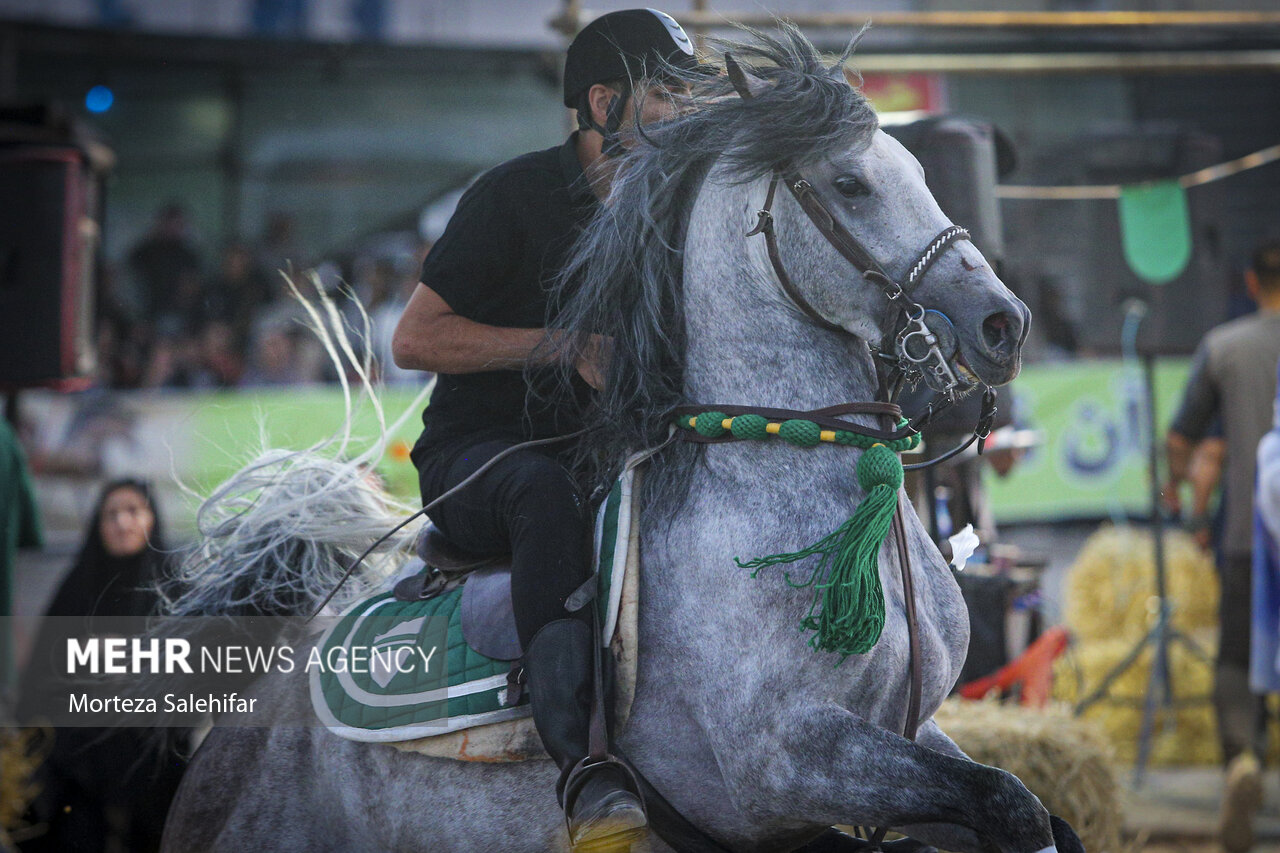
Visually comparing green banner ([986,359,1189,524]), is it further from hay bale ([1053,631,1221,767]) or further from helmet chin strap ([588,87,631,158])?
helmet chin strap ([588,87,631,158])

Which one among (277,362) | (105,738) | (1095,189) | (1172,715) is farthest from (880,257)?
(277,362)

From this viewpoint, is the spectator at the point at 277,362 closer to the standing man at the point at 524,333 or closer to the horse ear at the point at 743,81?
the standing man at the point at 524,333

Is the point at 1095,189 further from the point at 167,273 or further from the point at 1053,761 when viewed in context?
the point at 167,273

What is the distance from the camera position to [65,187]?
4.29m

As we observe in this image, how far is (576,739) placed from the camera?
6.82 feet

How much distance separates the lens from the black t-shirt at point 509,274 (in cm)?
239

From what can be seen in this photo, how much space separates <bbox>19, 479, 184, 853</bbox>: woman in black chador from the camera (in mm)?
3049

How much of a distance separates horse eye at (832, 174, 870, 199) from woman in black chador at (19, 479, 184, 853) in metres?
1.84

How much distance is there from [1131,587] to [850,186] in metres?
5.32

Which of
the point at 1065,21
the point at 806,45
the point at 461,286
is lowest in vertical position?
the point at 461,286

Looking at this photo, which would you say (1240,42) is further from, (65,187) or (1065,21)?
(65,187)

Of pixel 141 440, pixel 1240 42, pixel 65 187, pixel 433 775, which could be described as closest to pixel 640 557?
pixel 433 775

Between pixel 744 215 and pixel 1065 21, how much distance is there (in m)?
2.45

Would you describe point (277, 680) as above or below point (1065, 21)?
below
